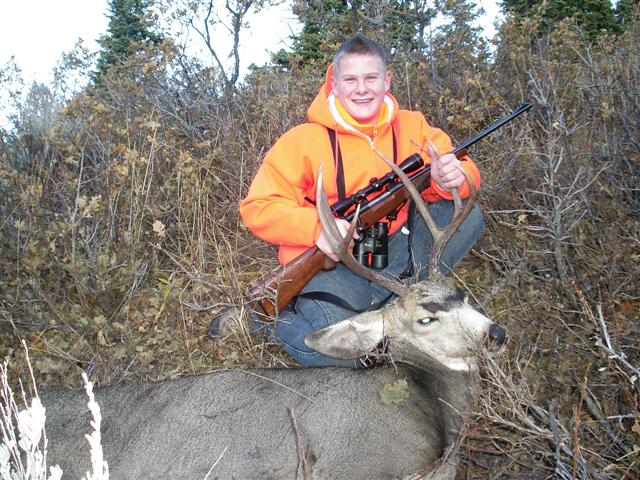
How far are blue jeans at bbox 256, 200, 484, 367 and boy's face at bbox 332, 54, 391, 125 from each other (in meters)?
0.74

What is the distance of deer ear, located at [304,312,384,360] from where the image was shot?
10.6 feet

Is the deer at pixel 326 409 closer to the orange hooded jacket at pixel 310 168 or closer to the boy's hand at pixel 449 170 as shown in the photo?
the boy's hand at pixel 449 170

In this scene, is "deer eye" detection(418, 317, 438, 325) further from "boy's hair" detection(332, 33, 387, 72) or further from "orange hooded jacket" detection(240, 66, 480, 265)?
"boy's hair" detection(332, 33, 387, 72)

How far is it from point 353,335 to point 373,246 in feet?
2.16

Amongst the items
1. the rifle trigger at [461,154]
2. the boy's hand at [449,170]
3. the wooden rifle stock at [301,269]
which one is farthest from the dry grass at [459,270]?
the boy's hand at [449,170]

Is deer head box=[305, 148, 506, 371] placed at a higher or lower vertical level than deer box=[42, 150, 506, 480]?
higher

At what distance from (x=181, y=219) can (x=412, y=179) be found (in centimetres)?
227

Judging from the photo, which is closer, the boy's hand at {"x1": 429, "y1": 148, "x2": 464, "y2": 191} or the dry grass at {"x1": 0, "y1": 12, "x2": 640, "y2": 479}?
the dry grass at {"x1": 0, "y1": 12, "x2": 640, "y2": 479}

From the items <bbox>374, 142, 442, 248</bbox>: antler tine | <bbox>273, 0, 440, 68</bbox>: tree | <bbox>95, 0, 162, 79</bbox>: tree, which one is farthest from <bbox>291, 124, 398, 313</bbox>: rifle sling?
<bbox>95, 0, 162, 79</bbox>: tree

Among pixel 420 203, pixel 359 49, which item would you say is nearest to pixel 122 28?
pixel 359 49

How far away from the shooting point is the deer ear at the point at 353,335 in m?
3.23

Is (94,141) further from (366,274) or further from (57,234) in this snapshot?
(366,274)

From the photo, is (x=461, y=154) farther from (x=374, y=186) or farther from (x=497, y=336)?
(x=497, y=336)

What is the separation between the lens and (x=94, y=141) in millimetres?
5648
